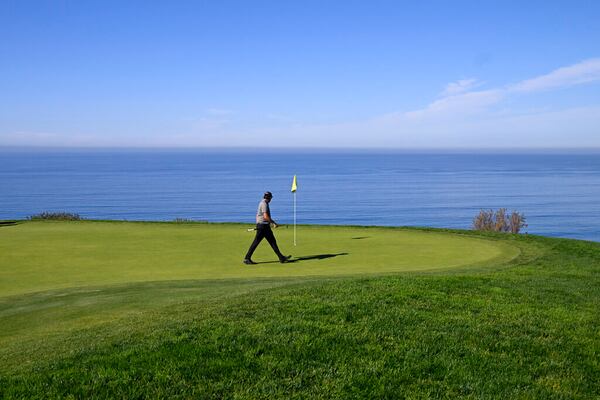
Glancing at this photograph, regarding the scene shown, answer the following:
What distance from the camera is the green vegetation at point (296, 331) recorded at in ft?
19.8

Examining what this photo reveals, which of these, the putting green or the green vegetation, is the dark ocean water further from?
the green vegetation

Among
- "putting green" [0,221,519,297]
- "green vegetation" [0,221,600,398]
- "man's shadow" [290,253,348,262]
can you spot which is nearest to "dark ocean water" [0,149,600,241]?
"putting green" [0,221,519,297]

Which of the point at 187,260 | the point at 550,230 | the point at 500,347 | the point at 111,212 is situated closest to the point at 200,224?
the point at 187,260

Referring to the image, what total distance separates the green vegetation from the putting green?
129 millimetres

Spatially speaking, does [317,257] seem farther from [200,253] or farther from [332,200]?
[332,200]

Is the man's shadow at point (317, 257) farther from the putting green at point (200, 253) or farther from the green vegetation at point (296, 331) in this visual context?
the green vegetation at point (296, 331)

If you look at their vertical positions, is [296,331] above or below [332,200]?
above

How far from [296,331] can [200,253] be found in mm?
10657

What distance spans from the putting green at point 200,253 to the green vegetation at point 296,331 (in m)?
0.13

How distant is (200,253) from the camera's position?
17688 mm

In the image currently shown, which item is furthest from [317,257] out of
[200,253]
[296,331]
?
[296,331]

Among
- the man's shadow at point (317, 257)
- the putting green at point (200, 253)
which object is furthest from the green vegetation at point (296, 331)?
the man's shadow at point (317, 257)

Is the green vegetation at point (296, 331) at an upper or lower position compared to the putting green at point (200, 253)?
upper

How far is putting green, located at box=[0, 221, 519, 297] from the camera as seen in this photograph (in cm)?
→ 1446
